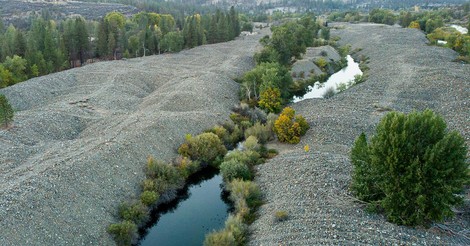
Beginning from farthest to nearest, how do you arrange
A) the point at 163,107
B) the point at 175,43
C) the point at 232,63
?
the point at 175,43
the point at 232,63
the point at 163,107

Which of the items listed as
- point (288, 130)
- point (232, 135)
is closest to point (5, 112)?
point (232, 135)

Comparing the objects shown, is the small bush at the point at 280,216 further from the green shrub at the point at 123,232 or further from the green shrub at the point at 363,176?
the green shrub at the point at 123,232

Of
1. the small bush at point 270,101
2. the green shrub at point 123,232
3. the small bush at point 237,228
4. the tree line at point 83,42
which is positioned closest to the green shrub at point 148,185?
the green shrub at point 123,232

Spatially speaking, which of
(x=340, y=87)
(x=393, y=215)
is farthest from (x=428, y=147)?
(x=340, y=87)

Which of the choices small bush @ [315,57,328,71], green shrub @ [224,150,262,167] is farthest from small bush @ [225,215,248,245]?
small bush @ [315,57,328,71]

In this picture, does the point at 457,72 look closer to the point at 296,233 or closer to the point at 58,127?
the point at 296,233
